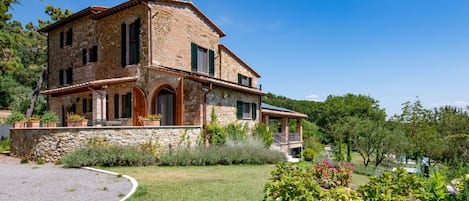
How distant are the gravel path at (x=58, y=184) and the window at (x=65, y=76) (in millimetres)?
12788

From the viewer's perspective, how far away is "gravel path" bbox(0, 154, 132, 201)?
22.9 ft

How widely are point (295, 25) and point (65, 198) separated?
659 inches

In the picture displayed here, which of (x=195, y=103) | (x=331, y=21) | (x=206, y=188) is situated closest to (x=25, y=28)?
(x=195, y=103)

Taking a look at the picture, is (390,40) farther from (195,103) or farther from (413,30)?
(195,103)

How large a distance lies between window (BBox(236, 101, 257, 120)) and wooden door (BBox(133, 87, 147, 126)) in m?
5.47

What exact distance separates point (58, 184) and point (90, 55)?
14746 mm

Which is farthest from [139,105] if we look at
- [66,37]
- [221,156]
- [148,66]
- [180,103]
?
[66,37]

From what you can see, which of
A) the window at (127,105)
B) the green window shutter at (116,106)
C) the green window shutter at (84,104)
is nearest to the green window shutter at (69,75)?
the green window shutter at (84,104)

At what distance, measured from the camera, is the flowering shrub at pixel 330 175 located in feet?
25.6

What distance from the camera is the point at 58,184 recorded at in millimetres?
8336

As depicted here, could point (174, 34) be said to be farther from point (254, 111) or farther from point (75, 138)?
point (75, 138)

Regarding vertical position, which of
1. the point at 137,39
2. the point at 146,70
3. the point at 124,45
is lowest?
the point at 146,70

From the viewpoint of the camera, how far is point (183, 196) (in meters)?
6.88

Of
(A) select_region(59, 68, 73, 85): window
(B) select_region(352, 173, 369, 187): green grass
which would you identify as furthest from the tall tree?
(A) select_region(59, 68, 73, 85): window
